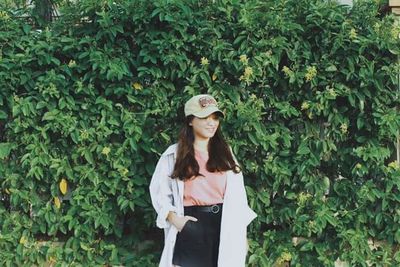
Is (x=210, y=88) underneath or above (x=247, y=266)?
above

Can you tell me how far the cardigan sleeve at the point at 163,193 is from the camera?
3.22 metres

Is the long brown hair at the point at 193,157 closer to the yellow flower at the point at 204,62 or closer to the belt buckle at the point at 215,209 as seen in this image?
the belt buckle at the point at 215,209

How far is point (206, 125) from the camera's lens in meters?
3.17

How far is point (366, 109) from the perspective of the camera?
→ 12.3 feet

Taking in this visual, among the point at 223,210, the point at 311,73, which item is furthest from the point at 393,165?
the point at 223,210

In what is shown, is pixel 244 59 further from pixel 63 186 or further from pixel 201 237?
pixel 63 186

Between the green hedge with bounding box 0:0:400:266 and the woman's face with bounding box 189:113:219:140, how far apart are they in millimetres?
448

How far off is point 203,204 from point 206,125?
441 millimetres

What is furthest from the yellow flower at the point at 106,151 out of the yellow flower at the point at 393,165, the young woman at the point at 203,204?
the yellow flower at the point at 393,165

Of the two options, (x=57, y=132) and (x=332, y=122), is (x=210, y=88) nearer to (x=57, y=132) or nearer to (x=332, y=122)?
(x=332, y=122)

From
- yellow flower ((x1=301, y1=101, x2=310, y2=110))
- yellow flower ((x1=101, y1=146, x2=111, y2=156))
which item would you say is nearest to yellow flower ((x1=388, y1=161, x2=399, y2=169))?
A: yellow flower ((x1=301, y1=101, x2=310, y2=110))

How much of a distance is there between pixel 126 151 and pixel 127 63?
1.91 feet

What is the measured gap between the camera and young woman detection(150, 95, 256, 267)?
10.3ft

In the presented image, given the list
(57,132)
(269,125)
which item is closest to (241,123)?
(269,125)
